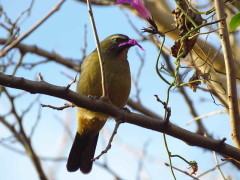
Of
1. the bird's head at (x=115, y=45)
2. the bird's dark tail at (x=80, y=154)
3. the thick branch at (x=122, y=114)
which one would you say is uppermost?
the bird's head at (x=115, y=45)

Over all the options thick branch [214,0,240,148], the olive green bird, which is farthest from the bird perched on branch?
thick branch [214,0,240,148]

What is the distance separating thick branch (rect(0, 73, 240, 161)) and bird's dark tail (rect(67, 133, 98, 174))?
1836 millimetres

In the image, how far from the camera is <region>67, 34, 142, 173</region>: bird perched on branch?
3375 mm

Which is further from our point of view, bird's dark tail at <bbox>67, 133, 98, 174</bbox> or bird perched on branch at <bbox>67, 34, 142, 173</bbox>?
bird's dark tail at <bbox>67, 133, 98, 174</bbox>

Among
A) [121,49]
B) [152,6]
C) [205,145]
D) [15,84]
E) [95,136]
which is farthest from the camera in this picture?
[152,6]

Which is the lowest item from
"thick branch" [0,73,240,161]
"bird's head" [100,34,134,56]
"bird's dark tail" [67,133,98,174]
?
"thick branch" [0,73,240,161]

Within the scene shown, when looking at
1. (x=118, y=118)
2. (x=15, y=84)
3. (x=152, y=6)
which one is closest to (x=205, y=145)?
(x=118, y=118)

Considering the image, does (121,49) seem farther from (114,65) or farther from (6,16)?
(6,16)

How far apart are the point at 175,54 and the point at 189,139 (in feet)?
1.45

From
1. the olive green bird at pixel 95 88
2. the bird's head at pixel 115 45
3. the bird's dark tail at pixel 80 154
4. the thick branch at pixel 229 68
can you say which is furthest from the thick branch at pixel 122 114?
the bird's dark tail at pixel 80 154

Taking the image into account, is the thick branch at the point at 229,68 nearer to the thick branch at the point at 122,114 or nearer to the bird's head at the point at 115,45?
the thick branch at the point at 122,114

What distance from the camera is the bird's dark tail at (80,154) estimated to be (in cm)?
399

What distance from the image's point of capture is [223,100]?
3.37 meters

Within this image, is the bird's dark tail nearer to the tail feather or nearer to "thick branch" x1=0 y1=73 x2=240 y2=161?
the tail feather
